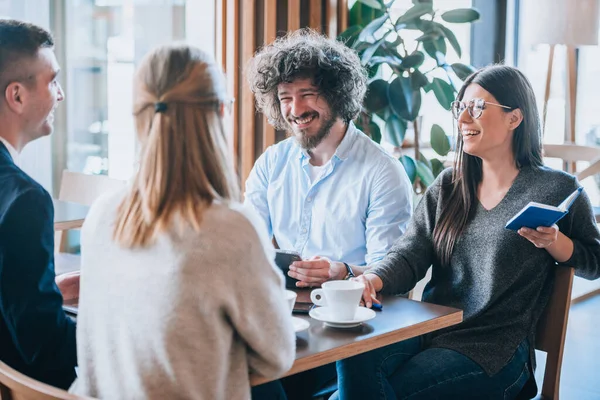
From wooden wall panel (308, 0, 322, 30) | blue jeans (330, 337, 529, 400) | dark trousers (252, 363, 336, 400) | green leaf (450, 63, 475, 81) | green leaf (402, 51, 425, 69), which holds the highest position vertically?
wooden wall panel (308, 0, 322, 30)

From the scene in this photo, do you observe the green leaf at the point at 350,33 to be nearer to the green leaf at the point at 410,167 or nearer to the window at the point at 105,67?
the green leaf at the point at 410,167

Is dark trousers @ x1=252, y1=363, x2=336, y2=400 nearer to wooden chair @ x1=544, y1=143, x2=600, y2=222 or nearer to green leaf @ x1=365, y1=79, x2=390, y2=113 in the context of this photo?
green leaf @ x1=365, y1=79, x2=390, y2=113

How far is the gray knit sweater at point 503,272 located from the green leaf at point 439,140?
1.59 m

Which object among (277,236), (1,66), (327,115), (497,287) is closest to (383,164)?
(327,115)

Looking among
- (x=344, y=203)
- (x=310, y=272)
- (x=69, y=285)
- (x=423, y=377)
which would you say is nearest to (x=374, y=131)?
(x=344, y=203)

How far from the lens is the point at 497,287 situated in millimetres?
2035

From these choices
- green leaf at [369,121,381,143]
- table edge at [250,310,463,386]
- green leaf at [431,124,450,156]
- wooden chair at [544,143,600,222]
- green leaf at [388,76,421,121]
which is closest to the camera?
table edge at [250,310,463,386]

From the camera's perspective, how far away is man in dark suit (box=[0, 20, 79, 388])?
1507mm

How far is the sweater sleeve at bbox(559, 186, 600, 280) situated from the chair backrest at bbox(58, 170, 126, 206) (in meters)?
1.63

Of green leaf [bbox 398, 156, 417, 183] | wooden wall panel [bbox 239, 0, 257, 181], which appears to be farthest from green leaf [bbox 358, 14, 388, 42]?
green leaf [bbox 398, 156, 417, 183]

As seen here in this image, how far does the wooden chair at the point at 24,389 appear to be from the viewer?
1147mm

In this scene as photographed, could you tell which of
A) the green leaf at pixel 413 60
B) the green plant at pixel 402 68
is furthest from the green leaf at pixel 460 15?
the green leaf at pixel 413 60

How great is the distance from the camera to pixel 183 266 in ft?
4.11

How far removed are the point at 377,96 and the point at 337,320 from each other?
82.1 inches
